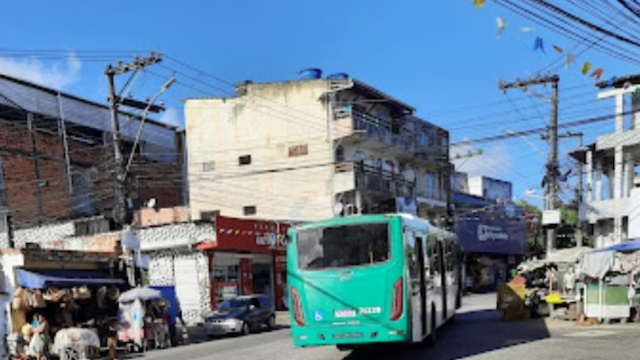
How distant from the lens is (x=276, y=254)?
3619 cm

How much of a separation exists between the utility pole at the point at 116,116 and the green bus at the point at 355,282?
13004mm

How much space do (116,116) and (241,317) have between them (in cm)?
925

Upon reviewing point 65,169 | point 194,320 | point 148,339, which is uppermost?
point 65,169

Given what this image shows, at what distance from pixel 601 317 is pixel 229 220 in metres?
19.2

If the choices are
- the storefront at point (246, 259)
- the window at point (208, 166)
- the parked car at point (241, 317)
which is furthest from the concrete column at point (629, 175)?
the window at point (208, 166)

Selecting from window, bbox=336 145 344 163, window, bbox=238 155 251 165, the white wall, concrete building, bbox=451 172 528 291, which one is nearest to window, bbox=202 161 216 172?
the white wall

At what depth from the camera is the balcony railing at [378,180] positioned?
3956 cm

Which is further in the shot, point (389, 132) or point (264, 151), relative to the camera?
point (389, 132)

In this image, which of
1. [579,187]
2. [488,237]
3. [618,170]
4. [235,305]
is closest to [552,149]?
[618,170]

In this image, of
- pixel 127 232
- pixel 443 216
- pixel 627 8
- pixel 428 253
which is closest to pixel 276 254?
pixel 127 232

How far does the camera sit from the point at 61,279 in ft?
65.8

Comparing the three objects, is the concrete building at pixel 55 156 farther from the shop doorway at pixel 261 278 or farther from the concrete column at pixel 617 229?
the concrete column at pixel 617 229

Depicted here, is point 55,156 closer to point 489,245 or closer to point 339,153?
point 339,153

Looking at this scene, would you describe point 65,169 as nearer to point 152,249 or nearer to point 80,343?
point 152,249
